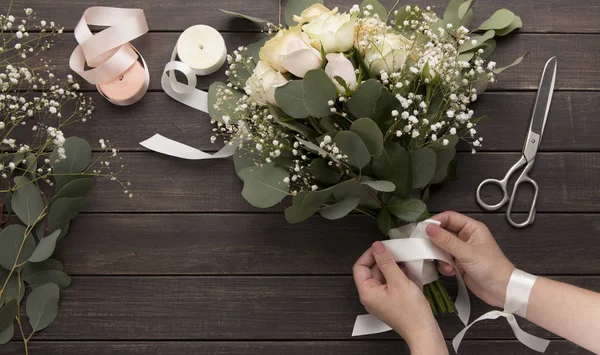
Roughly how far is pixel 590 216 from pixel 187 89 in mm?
902

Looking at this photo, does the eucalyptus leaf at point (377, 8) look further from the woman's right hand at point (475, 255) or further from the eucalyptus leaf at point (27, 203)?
the eucalyptus leaf at point (27, 203)

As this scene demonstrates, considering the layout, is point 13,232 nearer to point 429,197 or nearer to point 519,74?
point 429,197

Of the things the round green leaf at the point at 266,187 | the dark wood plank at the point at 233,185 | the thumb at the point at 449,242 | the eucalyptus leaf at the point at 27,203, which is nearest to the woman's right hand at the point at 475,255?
the thumb at the point at 449,242

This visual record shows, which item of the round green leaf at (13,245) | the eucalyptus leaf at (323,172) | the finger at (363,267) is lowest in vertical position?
the round green leaf at (13,245)

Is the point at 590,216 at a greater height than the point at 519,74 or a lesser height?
lesser

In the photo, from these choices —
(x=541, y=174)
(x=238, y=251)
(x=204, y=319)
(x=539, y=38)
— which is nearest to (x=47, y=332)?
(x=204, y=319)

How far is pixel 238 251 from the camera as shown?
45.1 inches

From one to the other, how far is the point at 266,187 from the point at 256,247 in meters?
0.19

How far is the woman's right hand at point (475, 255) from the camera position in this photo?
38.4 inches

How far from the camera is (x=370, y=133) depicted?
2.83ft

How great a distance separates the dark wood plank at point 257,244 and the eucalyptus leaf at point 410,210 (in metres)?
0.16

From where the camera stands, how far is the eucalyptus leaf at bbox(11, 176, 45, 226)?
3.65 feet

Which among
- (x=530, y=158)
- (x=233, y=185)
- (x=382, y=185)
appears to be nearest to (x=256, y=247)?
(x=233, y=185)

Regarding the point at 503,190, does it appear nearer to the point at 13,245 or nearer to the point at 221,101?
the point at 221,101
